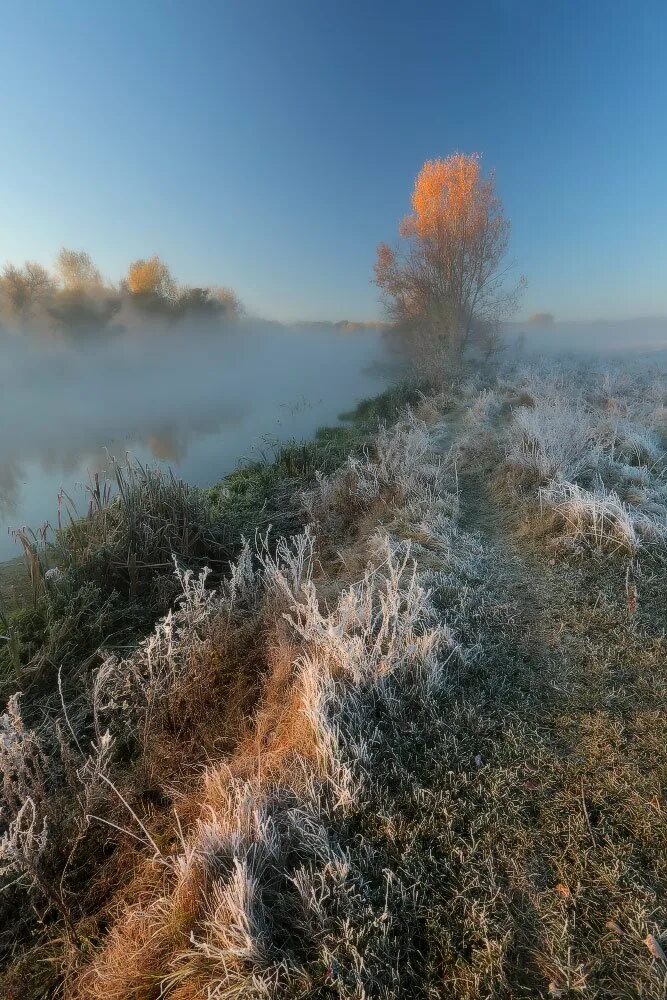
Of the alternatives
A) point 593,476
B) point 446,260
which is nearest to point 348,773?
point 593,476

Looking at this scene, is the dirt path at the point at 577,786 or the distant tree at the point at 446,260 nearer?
the dirt path at the point at 577,786

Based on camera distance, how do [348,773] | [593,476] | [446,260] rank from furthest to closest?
1. [446,260]
2. [593,476]
3. [348,773]

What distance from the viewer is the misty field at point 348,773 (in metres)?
1.35

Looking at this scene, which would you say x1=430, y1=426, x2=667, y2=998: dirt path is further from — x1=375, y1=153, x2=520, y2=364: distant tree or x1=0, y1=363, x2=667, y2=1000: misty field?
x1=375, y1=153, x2=520, y2=364: distant tree

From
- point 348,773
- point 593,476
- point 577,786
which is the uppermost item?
point 593,476

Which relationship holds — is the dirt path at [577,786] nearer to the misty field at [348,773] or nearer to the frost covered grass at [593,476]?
the misty field at [348,773]

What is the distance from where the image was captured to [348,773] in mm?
1731

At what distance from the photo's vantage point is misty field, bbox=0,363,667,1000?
53.0 inches

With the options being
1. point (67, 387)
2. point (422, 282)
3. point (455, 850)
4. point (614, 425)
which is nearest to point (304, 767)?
point (455, 850)

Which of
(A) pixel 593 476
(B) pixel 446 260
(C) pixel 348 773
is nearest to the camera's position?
(C) pixel 348 773

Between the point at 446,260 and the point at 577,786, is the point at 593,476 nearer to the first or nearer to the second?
the point at 577,786

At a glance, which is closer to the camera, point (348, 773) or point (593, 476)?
point (348, 773)

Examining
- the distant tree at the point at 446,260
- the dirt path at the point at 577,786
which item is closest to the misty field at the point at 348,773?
the dirt path at the point at 577,786

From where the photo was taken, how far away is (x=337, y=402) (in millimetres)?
15438
